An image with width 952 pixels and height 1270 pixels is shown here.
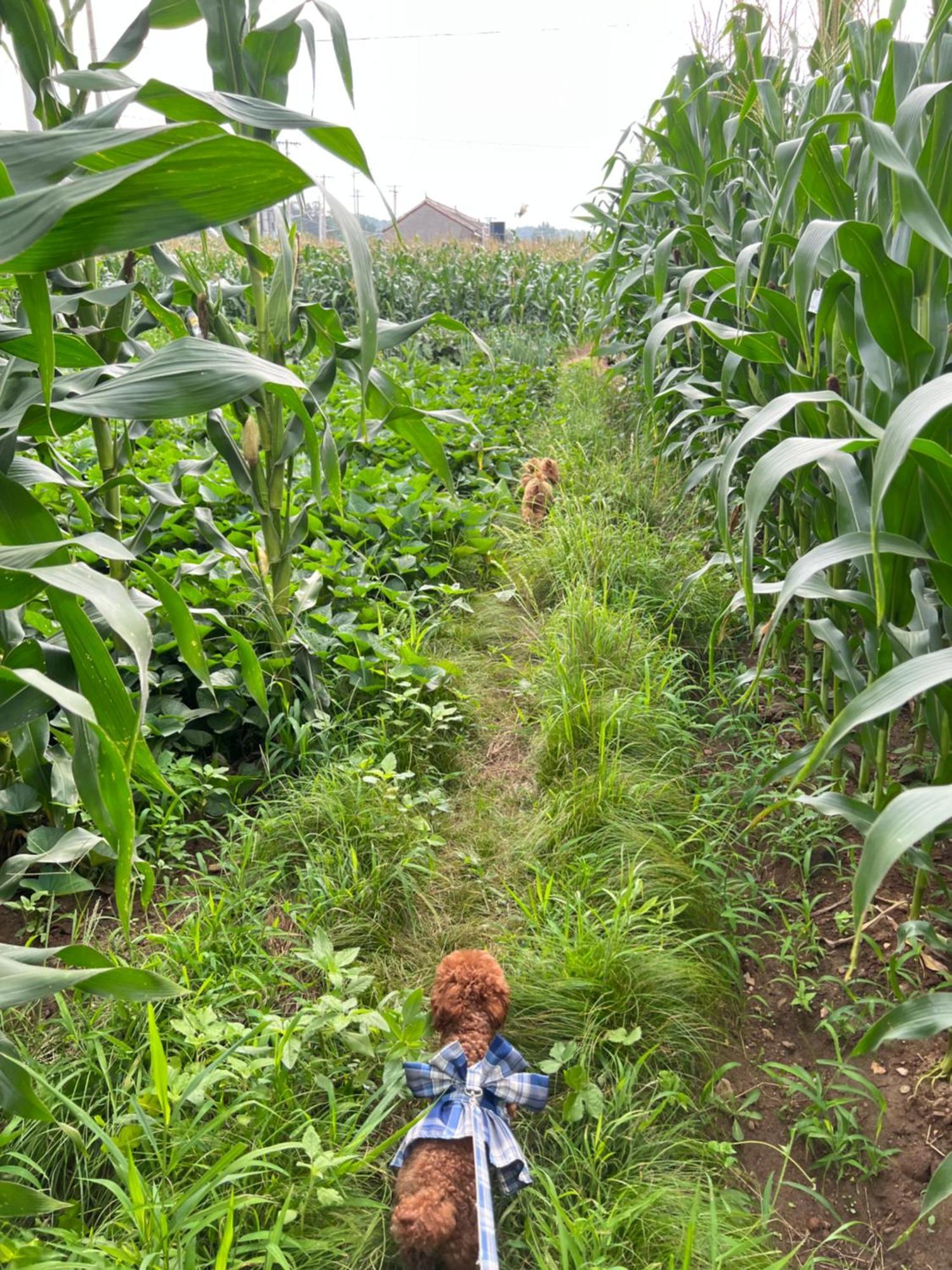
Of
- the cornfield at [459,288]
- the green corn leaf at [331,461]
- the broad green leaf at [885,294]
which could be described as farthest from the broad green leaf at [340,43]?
the cornfield at [459,288]

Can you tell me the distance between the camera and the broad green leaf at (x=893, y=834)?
72 centimetres

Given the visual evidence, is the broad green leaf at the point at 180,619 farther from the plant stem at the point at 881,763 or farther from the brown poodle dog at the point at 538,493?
the brown poodle dog at the point at 538,493

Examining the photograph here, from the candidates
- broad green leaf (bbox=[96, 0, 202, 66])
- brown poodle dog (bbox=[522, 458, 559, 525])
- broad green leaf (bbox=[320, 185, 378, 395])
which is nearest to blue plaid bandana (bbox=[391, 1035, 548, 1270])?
broad green leaf (bbox=[320, 185, 378, 395])

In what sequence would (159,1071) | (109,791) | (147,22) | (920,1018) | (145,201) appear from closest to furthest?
(145,201) < (109,791) < (920,1018) < (159,1071) < (147,22)

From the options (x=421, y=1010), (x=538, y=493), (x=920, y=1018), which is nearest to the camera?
(x=920, y=1018)

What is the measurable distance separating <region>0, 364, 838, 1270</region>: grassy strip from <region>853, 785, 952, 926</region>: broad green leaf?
561mm

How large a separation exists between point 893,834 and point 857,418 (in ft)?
2.09

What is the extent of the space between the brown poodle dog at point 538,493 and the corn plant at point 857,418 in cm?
99

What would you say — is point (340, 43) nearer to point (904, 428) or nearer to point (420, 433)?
point (420, 433)

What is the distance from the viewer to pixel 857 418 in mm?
1156

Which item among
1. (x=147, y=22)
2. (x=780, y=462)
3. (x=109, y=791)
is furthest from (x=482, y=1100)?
(x=147, y=22)

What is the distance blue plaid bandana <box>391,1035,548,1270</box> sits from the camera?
1.09 m

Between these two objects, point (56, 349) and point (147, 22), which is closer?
point (56, 349)

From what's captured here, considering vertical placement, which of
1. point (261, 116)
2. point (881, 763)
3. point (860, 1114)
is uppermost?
point (261, 116)
